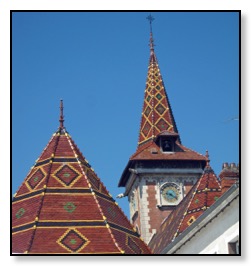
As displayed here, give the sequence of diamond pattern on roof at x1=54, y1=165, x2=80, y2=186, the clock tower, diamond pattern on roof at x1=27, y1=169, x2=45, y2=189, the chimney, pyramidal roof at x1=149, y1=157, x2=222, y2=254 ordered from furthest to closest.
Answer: the clock tower → pyramidal roof at x1=149, y1=157, x2=222, y2=254 → diamond pattern on roof at x1=27, y1=169, x2=45, y2=189 → diamond pattern on roof at x1=54, y1=165, x2=80, y2=186 → the chimney

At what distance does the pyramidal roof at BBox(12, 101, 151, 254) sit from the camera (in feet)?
62.0

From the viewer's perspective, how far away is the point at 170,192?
3681 centimetres

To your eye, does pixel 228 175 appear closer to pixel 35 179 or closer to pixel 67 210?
pixel 67 210

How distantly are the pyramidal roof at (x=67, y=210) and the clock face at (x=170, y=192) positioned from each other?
1545 centimetres

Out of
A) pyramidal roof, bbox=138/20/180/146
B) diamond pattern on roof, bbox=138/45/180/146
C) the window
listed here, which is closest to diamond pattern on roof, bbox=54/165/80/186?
the window

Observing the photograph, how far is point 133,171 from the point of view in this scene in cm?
3684

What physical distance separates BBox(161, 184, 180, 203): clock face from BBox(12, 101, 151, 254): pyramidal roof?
1545 centimetres

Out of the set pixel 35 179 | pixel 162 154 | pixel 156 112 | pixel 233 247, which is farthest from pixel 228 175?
pixel 156 112

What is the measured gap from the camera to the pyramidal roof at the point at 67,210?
18891 mm

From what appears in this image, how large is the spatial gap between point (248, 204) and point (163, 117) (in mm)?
24045

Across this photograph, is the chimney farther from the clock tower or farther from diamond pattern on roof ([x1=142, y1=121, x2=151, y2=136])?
diamond pattern on roof ([x1=142, y1=121, x2=151, y2=136])

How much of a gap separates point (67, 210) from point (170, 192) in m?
17.2
